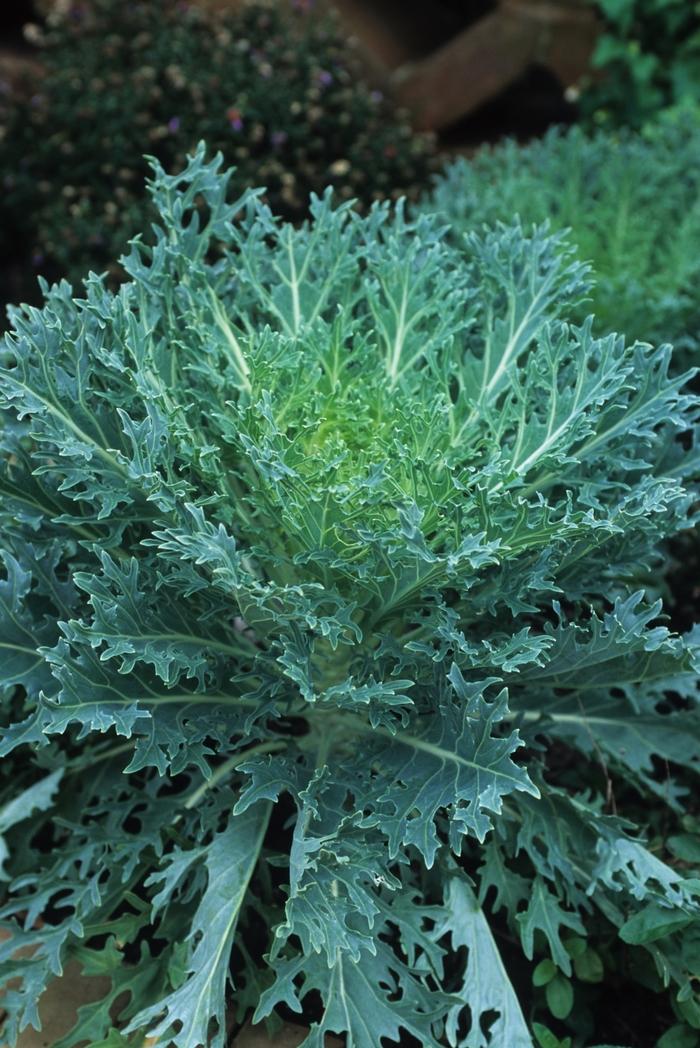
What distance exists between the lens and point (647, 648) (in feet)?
6.50

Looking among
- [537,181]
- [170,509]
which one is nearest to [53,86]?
[537,181]

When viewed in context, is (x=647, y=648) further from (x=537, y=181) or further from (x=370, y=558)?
(x=537, y=181)

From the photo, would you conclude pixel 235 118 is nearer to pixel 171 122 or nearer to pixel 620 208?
pixel 171 122

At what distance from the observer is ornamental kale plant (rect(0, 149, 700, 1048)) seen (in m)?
1.93

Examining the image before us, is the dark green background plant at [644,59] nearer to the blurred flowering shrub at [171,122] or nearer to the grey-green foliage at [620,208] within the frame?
the grey-green foliage at [620,208]

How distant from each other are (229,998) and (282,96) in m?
4.03

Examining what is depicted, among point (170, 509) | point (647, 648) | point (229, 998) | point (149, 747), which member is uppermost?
point (170, 509)

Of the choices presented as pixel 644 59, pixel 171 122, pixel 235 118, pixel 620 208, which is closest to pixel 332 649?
pixel 620 208

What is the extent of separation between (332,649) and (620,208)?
8.20ft

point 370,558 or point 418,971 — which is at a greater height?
point 370,558

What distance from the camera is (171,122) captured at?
16.0 feet

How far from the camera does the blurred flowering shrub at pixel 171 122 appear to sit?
15.9ft

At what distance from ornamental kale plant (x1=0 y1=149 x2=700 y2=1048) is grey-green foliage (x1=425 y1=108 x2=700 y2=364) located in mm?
983

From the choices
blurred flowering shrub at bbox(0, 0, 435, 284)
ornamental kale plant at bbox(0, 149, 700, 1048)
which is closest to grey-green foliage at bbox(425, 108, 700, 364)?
blurred flowering shrub at bbox(0, 0, 435, 284)
